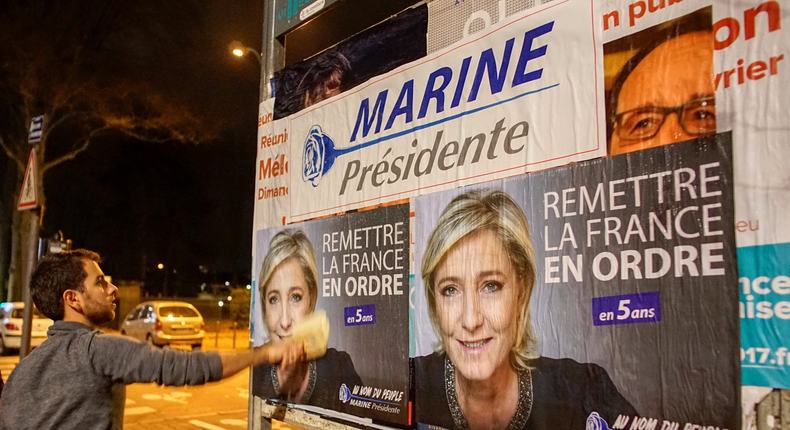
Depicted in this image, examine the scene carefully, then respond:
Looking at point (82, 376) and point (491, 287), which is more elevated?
point (491, 287)

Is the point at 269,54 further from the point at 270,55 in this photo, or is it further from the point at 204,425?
the point at 204,425

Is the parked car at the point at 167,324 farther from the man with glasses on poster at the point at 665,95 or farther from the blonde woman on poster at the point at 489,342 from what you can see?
the man with glasses on poster at the point at 665,95

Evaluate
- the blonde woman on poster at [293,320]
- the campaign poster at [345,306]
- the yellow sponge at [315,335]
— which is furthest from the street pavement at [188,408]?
the yellow sponge at [315,335]

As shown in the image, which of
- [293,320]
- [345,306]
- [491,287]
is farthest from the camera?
[293,320]

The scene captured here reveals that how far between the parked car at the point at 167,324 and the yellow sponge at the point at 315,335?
1615cm

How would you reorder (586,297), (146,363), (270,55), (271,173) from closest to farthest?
(586,297), (146,363), (271,173), (270,55)

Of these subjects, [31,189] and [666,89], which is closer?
[666,89]

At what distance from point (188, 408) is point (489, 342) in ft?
29.3

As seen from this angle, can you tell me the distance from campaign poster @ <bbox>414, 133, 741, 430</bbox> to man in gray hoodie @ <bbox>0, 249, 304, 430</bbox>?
1104 mm

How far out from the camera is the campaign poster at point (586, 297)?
2086mm

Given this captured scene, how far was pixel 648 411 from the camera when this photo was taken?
220cm

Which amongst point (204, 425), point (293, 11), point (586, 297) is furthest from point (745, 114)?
point (204, 425)

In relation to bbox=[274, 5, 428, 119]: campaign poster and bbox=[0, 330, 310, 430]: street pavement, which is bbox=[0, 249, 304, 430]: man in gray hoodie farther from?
bbox=[0, 330, 310, 430]: street pavement

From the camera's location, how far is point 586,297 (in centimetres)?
242
